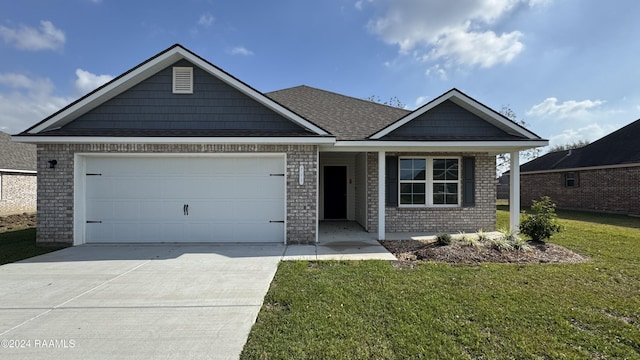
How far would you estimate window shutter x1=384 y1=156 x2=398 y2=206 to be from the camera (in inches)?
377

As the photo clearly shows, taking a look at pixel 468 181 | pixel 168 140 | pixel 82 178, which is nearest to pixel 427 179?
pixel 468 181

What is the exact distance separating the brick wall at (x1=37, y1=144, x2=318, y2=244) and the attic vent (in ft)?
5.14

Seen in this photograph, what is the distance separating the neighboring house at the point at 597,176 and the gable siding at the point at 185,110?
17.9 metres

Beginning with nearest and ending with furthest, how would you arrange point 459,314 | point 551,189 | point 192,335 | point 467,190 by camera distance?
point 192,335, point 459,314, point 467,190, point 551,189

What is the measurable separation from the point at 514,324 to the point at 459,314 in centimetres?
59

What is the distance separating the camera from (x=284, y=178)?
784 centimetres

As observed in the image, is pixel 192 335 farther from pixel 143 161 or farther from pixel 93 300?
pixel 143 161

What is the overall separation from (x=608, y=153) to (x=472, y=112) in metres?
14.7

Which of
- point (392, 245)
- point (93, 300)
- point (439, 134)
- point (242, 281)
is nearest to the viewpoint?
point (93, 300)

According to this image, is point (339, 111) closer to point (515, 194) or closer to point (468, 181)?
point (468, 181)

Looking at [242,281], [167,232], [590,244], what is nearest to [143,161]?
[167,232]

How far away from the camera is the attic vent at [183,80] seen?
26.2 feet

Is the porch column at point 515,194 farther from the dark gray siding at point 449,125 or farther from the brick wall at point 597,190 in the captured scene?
the brick wall at point 597,190

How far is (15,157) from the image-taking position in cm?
1650
